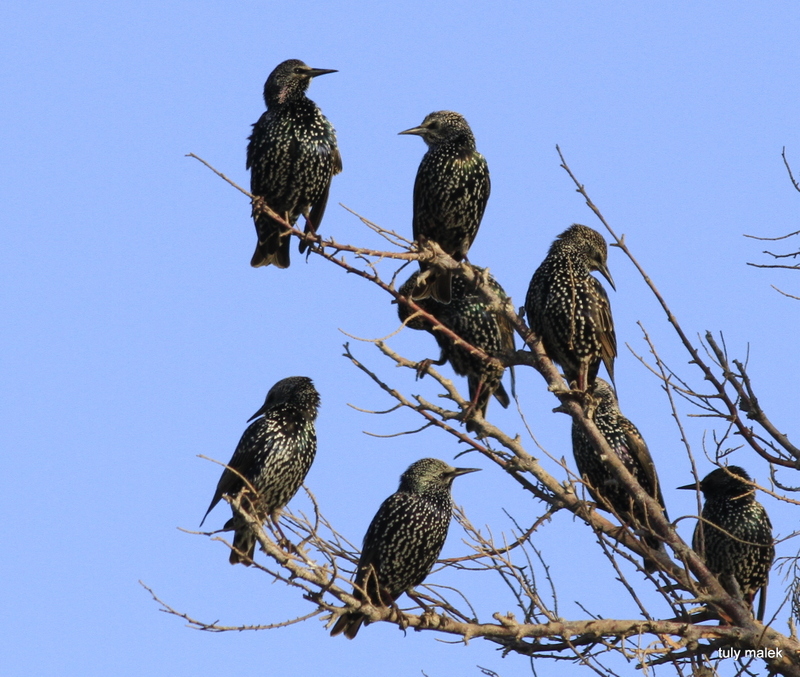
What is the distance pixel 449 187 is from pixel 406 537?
2168 mm

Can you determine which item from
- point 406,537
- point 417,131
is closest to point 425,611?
point 406,537

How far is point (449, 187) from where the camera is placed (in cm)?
656

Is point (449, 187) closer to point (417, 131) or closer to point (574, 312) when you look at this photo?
point (417, 131)

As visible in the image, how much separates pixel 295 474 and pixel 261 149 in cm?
203

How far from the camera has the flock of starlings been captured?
18.3 feet

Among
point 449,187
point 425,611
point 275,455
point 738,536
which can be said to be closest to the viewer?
point 425,611

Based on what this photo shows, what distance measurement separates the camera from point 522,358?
5363 millimetres

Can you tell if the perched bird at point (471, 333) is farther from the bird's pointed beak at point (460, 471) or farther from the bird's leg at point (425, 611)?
the bird's leg at point (425, 611)

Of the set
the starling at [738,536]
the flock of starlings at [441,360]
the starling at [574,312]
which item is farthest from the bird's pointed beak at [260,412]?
the starling at [738,536]

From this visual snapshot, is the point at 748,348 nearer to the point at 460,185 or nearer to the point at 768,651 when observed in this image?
the point at 768,651

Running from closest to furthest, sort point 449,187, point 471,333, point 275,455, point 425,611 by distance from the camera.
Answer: point 425,611
point 275,455
point 449,187
point 471,333

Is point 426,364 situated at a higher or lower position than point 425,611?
higher

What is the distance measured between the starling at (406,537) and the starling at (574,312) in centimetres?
91

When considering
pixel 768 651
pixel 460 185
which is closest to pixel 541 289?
pixel 460 185
